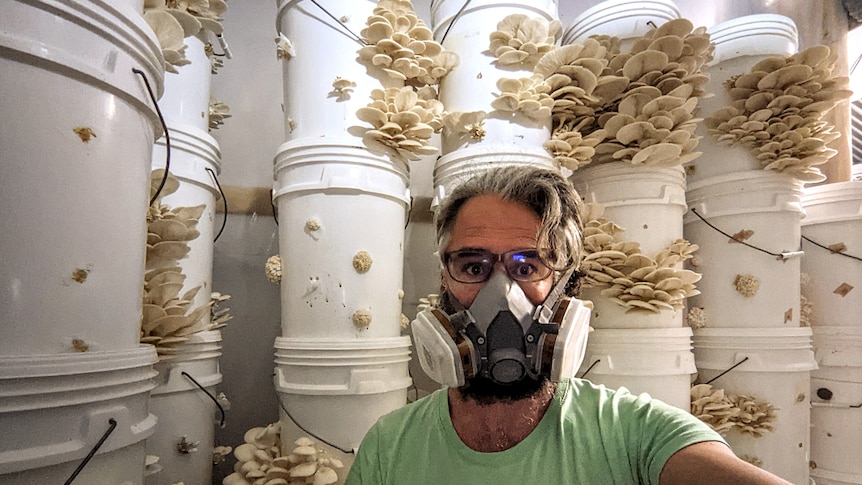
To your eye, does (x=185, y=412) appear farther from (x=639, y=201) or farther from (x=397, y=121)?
(x=639, y=201)

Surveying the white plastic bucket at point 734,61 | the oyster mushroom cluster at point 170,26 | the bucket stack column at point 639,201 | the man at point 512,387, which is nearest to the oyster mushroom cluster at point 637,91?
the bucket stack column at point 639,201

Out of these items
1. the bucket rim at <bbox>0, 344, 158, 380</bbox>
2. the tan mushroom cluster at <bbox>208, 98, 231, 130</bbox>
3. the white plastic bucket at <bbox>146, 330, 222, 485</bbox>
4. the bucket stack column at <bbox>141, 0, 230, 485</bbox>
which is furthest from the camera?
the tan mushroom cluster at <bbox>208, 98, 231, 130</bbox>

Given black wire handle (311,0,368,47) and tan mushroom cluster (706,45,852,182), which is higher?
black wire handle (311,0,368,47)

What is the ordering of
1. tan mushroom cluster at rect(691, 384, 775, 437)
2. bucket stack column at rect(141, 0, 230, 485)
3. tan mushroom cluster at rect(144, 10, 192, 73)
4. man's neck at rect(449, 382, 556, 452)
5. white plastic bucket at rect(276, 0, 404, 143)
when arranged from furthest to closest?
tan mushroom cluster at rect(691, 384, 775, 437) < white plastic bucket at rect(276, 0, 404, 143) < bucket stack column at rect(141, 0, 230, 485) < tan mushroom cluster at rect(144, 10, 192, 73) < man's neck at rect(449, 382, 556, 452)

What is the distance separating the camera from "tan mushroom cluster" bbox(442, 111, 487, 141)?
1376mm

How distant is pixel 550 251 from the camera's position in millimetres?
789

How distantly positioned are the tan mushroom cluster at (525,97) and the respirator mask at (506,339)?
74 centimetres

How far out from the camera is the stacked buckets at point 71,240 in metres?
0.62

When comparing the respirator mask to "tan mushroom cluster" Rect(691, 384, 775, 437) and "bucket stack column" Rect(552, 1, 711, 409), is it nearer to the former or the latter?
"bucket stack column" Rect(552, 1, 711, 409)

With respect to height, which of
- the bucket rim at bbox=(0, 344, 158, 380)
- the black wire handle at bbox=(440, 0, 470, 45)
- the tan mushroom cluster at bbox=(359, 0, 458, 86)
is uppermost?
the black wire handle at bbox=(440, 0, 470, 45)

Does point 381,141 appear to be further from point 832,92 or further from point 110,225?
point 832,92

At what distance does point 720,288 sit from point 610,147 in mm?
605

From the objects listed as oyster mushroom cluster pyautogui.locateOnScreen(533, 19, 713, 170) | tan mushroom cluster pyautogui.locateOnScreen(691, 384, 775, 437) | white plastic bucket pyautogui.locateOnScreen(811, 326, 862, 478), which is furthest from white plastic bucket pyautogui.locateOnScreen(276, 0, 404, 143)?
white plastic bucket pyautogui.locateOnScreen(811, 326, 862, 478)

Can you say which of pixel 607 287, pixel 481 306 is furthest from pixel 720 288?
pixel 481 306
